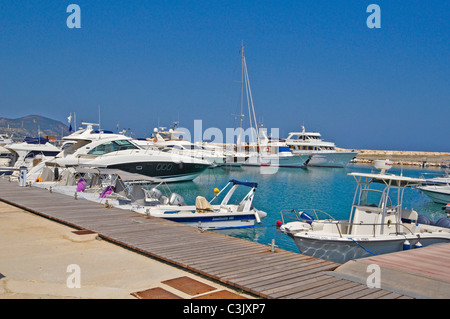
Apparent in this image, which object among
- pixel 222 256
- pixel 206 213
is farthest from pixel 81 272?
pixel 206 213

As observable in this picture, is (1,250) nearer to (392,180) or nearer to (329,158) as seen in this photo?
(392,180)

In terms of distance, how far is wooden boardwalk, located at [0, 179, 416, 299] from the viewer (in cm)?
589

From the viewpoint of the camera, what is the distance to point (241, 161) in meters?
62.4

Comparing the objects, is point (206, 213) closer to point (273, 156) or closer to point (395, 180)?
point (395, 180)

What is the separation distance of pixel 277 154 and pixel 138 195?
50.5m

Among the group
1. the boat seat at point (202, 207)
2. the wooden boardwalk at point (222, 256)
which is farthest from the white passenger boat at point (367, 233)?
the boat seat at point (202, 207)

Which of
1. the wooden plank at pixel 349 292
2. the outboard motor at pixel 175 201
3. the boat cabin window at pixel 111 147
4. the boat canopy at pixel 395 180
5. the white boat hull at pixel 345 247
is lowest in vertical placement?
the white boat hull at pixel 345 247

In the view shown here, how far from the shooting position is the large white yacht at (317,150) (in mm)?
68438

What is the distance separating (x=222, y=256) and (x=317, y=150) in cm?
6451

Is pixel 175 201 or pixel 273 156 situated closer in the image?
pixel 175 201

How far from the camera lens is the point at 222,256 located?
306 inches

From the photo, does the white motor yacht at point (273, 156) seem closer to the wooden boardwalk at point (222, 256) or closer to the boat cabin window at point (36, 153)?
the boat cabin window at point (36, 153)

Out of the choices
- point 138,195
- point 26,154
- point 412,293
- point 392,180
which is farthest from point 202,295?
point 26,154

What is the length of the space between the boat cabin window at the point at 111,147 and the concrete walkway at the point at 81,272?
65.1ft
